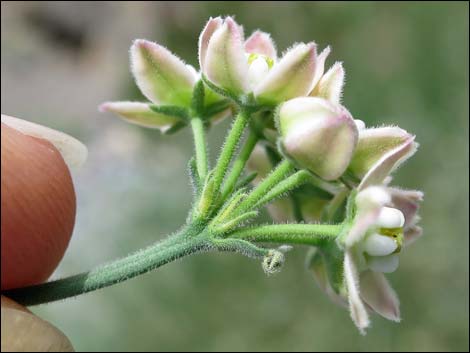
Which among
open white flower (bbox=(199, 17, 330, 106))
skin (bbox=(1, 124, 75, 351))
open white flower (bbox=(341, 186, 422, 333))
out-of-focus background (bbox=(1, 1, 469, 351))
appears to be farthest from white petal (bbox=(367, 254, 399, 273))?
out-of-focus background (bbox=(1, 1, 469, 351))

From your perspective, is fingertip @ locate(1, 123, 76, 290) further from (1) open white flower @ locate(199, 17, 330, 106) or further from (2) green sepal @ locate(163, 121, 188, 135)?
(1) open white flower @ locate(199, 17, 330, 106)

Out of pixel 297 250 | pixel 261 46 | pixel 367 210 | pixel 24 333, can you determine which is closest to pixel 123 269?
pixel 24 333

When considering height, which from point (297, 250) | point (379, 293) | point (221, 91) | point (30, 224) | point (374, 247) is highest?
point (221, 91)

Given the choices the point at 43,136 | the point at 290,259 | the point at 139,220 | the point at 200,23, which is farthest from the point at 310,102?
the point at 200,23

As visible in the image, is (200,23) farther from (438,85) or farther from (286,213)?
(286,213)

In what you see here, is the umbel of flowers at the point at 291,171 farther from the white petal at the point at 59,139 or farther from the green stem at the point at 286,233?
the white petal at the point at 59,139

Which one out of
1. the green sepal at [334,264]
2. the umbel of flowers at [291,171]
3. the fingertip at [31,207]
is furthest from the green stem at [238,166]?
the fingertip at [31,207]

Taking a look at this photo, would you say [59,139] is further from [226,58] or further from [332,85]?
[332,85]

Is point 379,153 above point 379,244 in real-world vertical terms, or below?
above
